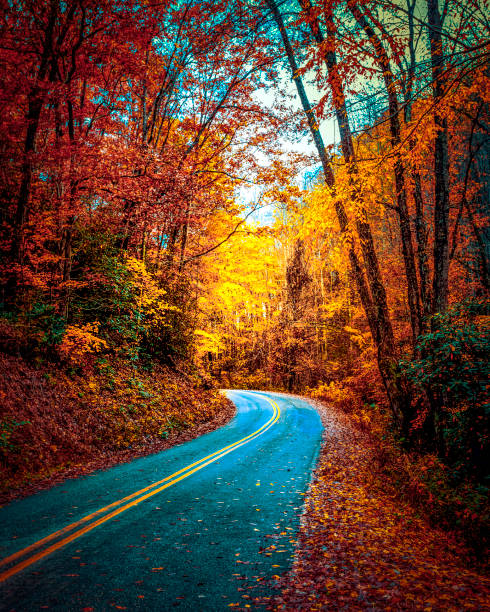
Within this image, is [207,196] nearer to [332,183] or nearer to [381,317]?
[332,183]

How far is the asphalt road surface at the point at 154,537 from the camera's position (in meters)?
3.15

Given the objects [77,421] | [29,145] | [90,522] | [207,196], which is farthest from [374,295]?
[29,145]

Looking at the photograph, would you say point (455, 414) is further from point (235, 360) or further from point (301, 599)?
point (235, 360)

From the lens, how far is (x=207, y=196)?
15188 millimetres

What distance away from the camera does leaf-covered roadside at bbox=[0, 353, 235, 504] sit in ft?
21.9

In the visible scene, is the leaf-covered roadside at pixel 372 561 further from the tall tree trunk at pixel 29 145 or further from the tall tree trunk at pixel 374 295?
the tall tree trunk at pixel 29 145

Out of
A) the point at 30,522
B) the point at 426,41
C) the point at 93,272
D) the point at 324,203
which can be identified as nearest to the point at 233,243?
the point at 93,272

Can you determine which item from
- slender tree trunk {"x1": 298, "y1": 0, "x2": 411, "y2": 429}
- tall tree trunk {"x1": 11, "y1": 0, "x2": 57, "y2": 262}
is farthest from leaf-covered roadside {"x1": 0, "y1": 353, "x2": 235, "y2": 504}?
slender tree trunk {"x1": 298, "y1": 0, "x2": 411, "y2": 429}

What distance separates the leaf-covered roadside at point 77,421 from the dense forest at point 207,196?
6 cm

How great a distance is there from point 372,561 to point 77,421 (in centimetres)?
736

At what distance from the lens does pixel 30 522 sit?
14.9 ft

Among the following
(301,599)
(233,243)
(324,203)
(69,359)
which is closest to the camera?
(301,599)

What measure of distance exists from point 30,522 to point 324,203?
27.6ft

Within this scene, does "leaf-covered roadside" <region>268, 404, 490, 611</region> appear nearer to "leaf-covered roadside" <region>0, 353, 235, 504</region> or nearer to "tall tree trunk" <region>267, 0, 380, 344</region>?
"tall tree trunk" <region>267, 0, 380, 344</region>
